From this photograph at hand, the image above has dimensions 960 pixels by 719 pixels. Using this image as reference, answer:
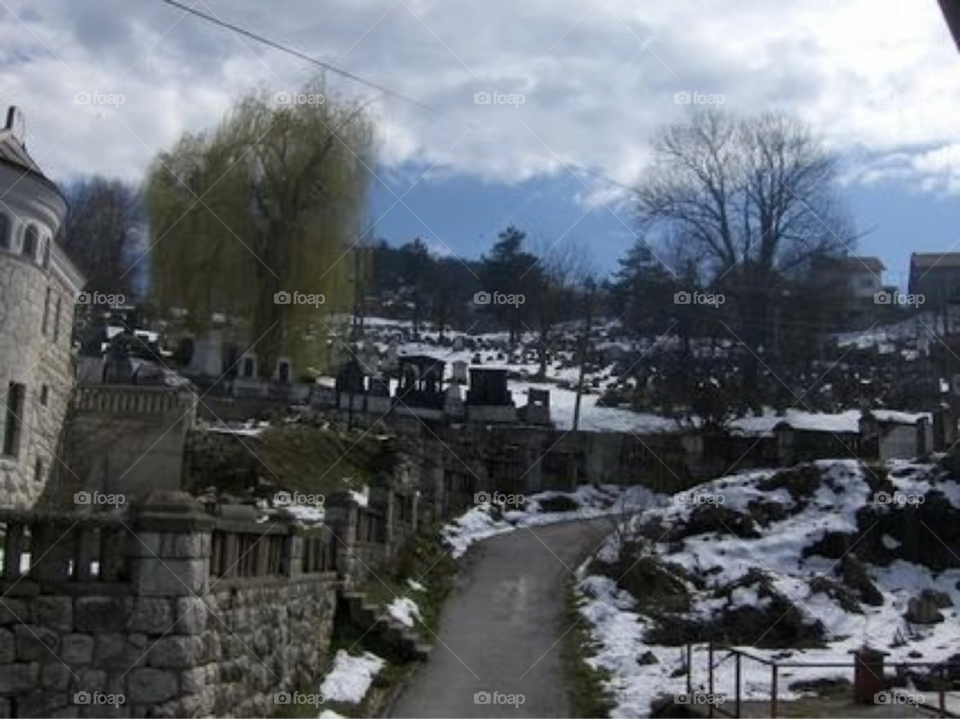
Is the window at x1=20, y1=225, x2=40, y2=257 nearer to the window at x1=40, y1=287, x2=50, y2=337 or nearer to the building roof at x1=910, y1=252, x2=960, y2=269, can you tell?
the window at x1=40, y1=287, x2=50, y2=337

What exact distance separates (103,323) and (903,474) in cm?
3460

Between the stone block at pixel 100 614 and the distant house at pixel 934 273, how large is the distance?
61.3 m

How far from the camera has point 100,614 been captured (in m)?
8.57

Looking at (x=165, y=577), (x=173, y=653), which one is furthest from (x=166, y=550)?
(x=173, y=653)

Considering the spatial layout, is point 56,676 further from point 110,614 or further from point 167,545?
point 167,545

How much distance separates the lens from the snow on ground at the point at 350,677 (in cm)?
1284

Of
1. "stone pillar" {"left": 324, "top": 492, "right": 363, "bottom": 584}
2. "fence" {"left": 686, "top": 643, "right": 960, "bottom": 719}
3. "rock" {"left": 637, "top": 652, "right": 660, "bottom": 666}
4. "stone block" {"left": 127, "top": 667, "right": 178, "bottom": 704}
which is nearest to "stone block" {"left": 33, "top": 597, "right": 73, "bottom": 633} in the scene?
"stone block" {"left": 127, "top": 667, "right": 178, "bottom": 704}

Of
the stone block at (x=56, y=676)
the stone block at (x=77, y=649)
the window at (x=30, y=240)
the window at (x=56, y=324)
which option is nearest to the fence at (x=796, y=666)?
the stone block at (x=77, y=649)

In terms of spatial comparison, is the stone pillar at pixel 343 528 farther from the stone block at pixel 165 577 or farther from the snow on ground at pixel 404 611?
the stone block at pixel 165 577

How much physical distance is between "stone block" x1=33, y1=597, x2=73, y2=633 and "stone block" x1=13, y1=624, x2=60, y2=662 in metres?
0.05

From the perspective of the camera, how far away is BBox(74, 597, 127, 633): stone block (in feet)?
28.1

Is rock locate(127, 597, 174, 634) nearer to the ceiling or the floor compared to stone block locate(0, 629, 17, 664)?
nearer to the ceiling

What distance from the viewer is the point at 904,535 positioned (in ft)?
76.1

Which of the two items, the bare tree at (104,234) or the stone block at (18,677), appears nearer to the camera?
the stone block at (18,677)
